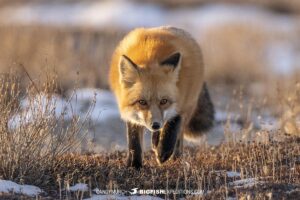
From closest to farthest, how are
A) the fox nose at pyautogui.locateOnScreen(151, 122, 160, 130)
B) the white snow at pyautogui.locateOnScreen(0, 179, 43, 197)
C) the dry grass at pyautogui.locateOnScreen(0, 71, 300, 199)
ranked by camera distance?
the white snow at pyautogui.locateOnScreen(0, 179, 43, 197) → the dry grass at pyautogui.locateOnScreen(0, 71, 300, 199) → the fox nose at pyautogui.locateOnScreen(151, 122, 160, 130)

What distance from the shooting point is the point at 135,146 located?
802cm

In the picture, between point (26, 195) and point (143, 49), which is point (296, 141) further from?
point (26, 195)

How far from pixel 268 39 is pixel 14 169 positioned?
1715cm

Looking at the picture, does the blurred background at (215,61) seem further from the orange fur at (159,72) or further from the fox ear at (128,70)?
the fox ear at (128,70)

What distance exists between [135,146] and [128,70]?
1.01m

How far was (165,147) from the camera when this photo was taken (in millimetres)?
8086

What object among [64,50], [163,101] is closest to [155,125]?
A: [163,101]

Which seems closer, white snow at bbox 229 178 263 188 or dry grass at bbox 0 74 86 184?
white snow at bbox 229 178 263 188

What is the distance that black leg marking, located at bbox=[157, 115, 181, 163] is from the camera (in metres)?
8.07

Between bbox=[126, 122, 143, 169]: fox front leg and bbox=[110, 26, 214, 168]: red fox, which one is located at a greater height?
bbox=[110, 26, 214, 168]: red fox

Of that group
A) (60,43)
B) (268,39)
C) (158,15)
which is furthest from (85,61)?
(158,15)

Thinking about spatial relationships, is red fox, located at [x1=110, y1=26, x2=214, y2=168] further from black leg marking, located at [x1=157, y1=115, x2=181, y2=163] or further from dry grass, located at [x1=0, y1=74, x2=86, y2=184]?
dry grass, located at [x1=0, y1=74, x2=86, y2=184]

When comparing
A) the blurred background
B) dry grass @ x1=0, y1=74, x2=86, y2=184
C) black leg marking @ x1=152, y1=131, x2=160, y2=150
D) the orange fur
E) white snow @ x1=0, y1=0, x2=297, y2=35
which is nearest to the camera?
dry grass @ x1=0, y1=74, x2=86, y2=184

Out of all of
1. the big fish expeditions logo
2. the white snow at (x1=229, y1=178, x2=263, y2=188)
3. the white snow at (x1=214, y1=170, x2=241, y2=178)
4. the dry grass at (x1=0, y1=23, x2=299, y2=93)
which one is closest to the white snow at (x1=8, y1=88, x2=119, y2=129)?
the dry grass at (x1=0, y1=23, x2=299, y2=93)
